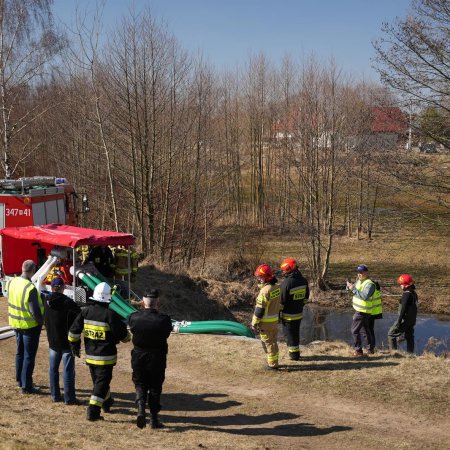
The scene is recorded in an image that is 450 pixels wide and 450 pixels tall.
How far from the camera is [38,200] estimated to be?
16.0 metres

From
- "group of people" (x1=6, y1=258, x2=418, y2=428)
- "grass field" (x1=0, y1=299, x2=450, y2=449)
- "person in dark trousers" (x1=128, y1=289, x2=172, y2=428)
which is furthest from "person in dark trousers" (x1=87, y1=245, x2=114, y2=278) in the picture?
"person in dark trousers" (x1=128, y1=289, x2=172, y2=428)

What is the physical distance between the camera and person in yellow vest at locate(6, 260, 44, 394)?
26.1ft

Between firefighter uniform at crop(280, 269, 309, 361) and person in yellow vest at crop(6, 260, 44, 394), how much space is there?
11.9 feet

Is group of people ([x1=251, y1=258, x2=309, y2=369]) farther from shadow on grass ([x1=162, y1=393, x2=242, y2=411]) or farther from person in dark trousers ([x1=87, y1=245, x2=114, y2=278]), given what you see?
person in dark trousers ([x1=87, y1=245, x2=114, y2=278])

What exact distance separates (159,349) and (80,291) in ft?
19.5

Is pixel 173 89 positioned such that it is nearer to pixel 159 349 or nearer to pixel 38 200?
pixel 38 200

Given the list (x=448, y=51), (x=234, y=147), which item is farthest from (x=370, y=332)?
(x=234, y=147)

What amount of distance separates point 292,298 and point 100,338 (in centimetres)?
346

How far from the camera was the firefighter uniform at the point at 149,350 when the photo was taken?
22.4 feet

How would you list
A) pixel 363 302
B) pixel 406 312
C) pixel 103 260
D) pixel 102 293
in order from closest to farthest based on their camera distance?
pixel 102 293, pixel 363 302, pixel 406 312, pixel 103 260

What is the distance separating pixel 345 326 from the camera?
68.3ft

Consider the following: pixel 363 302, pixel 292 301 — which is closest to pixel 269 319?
pixel 292 301

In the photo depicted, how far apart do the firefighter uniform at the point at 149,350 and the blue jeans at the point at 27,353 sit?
6.14 feet

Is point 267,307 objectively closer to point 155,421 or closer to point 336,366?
point 336,366
